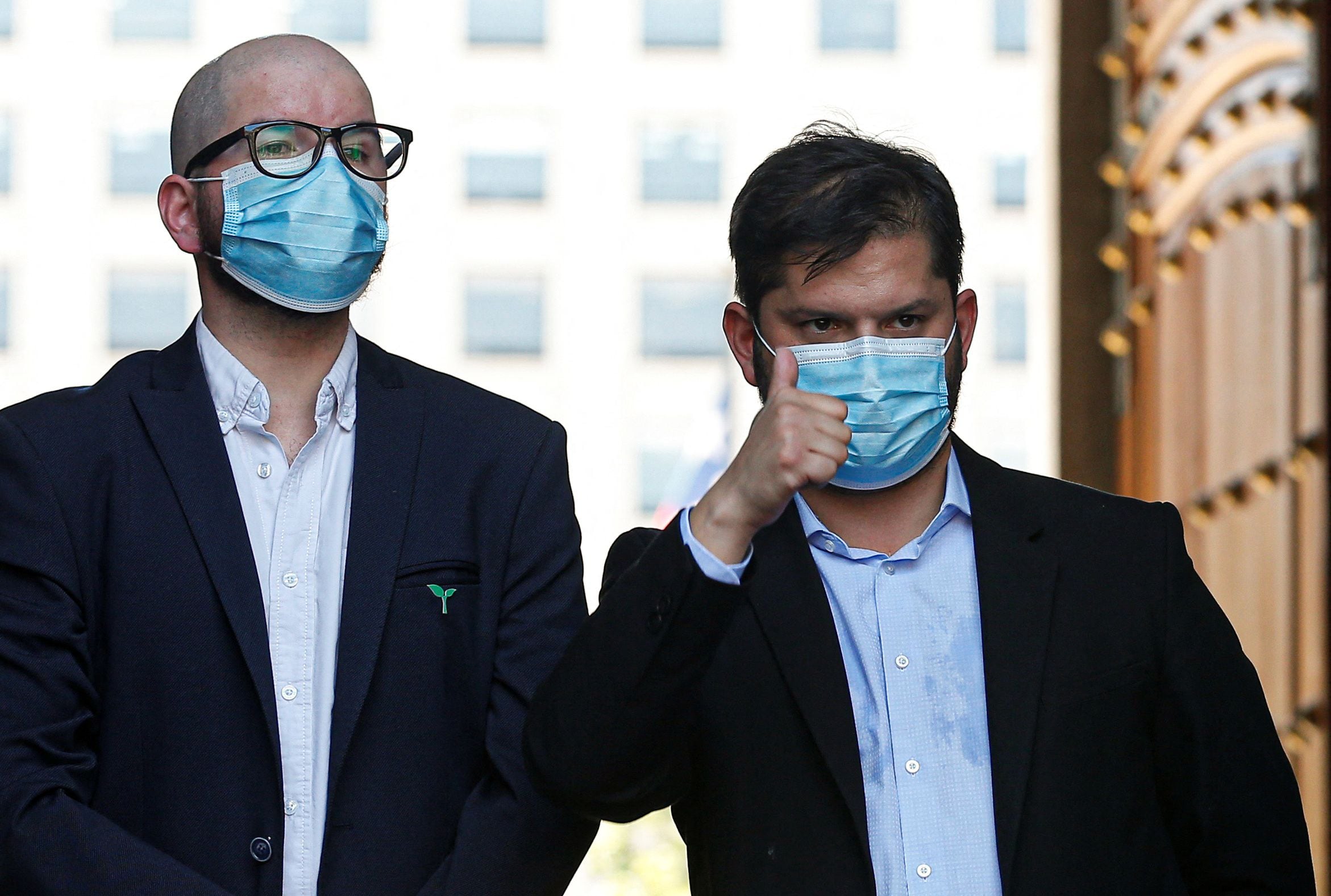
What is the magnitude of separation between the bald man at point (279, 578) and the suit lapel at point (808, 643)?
28 centimetres

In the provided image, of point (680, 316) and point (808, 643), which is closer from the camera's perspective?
point (808, 643)

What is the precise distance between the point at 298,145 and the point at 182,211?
7.7 inches

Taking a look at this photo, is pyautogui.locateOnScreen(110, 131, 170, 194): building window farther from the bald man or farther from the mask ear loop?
the mask ear loop

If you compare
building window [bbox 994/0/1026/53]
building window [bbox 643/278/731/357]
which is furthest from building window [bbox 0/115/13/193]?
building window [bbox 994/0/1026/53]

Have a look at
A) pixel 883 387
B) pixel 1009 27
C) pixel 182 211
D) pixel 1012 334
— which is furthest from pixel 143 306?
pixel 883 387

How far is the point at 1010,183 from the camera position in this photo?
44406 mm

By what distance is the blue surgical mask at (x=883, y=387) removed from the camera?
7.86ft

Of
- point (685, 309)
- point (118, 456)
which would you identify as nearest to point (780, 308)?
point (118, 456)

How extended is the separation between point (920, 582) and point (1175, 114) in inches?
119

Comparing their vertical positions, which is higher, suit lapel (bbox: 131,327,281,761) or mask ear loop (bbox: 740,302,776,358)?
mask ear loop (bbox: 740,302,776,358)

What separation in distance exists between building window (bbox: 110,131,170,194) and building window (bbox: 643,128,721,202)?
11.1 metres

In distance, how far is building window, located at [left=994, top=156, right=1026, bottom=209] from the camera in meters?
44.3

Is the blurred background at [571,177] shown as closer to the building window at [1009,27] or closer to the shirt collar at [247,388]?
the building window at [1009,27]

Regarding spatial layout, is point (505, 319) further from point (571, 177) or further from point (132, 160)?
point (132, 160)
